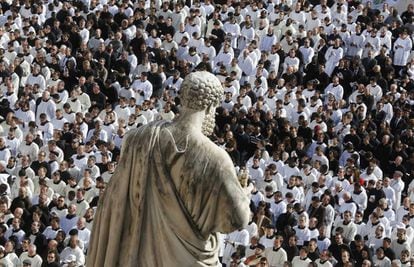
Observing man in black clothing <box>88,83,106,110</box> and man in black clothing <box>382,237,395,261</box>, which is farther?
man in black clothing <box>88,83,106,110</box>

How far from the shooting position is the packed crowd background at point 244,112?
73.2 ft

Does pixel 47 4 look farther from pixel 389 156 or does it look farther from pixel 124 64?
pixel 389 156

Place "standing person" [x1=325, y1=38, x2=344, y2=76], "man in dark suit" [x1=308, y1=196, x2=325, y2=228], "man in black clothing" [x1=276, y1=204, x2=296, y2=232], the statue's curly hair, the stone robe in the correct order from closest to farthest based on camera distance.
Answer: the stone robe < the statue's curly hair < "man in black clothing" [x1=276, y1=204, x2=296, y2=232] < "man in dark suit" [x1=308, y1=196, x2=325, y2=228] < "standing person" [x1=325, y1=38, x2=344, y2=76]

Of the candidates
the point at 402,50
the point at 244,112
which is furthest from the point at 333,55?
the point at 244,112

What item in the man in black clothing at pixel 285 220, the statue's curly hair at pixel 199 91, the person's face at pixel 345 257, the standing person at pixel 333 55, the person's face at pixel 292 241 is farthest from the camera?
the standing person at pixel 333 55

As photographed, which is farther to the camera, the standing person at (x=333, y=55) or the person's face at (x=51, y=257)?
the standing person at (x=333, y=55)

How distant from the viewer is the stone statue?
24.0 ft

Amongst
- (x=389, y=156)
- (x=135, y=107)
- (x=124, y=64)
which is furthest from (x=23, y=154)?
(x=389, y=156)

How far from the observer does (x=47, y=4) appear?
3259 centimetres

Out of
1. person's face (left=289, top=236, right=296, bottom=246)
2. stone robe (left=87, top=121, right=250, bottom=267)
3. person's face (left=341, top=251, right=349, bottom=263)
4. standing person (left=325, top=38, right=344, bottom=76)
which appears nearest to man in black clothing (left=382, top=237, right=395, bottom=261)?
person's face (left=341, top=251, right=349, bottom=263)

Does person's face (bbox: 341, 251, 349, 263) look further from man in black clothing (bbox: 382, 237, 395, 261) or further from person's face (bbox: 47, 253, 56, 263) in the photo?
person's face (bbox: 47, 253, 56, 263)

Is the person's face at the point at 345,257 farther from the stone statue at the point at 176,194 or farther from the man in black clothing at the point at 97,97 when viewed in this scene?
the stone statue at the point at 176,194

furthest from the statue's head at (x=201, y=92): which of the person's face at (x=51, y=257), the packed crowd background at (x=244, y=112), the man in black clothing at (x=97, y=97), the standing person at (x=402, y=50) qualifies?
the standing person at (x=402, y=50)

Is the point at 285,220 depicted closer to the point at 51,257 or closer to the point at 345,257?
the point at 345,257
